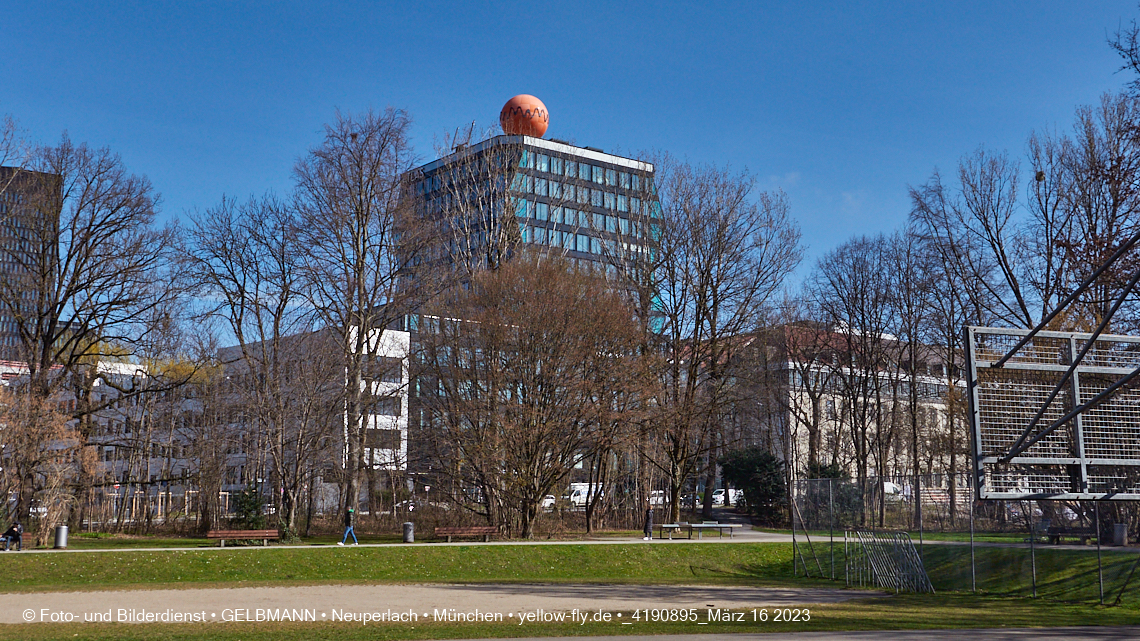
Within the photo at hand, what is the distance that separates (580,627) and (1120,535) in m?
17.5

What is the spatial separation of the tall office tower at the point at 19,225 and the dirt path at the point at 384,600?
74.7 ft

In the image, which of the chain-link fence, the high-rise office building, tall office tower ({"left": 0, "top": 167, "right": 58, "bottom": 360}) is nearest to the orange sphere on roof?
the high-rise office building

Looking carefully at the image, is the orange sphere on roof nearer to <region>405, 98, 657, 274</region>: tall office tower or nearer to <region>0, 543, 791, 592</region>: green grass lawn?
<region>405, 98, 657, 274</region>: tall office tower

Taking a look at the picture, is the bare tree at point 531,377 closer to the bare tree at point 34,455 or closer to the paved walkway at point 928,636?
the bare tree at point 34,455

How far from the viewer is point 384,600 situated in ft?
69.4

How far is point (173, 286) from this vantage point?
42.2 meters

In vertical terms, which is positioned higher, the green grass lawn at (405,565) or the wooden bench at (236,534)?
the wooden bench at (236,534)

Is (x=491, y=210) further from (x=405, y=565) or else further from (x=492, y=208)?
(x=405, y=565)

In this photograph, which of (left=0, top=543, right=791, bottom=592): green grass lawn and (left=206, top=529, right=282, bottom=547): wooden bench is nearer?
(left=0, top=543, right=791, bottom=592): green grass lawn

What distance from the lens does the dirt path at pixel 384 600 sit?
18656 millimetres

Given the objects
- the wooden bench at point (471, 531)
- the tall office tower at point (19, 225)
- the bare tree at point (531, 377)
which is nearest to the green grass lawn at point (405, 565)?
the wooden bench at point (471, 531)

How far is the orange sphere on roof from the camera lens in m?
59.0

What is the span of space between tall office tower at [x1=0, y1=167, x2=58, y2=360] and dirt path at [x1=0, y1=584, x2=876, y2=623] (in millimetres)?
22767

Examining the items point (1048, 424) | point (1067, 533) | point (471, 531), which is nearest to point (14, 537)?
point (471, 531)
